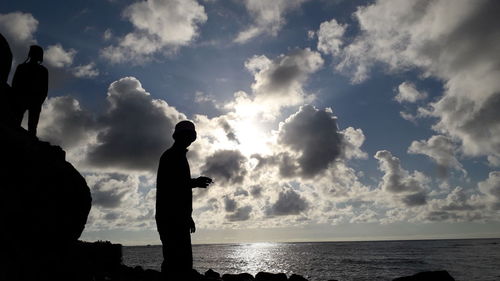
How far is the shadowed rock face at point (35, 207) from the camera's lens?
4988 millimetres

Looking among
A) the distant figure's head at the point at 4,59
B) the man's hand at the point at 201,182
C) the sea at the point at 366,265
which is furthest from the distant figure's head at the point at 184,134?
the sea at the point at 366,265

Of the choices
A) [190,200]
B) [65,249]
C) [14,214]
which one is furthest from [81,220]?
[190,200]

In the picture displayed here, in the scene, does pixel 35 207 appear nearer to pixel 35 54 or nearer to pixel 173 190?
pixel 173 190

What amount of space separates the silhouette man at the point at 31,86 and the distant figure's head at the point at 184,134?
514 centimetres

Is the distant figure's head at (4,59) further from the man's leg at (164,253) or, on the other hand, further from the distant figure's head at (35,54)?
the man's leg at (164,253)

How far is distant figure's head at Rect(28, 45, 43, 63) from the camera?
25.6 ft

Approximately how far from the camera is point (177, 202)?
4281mm

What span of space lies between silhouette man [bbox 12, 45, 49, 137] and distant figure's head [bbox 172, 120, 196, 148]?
514 centimetres

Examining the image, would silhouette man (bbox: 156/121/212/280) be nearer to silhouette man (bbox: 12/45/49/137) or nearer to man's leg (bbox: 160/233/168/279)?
man's leg (bbox: 160/233/168/279)

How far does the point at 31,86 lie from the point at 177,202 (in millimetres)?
5840

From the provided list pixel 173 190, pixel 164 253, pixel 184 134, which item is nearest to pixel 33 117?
pixel 184 134

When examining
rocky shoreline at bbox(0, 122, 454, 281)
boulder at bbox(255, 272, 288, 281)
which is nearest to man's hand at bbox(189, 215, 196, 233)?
rocky shoreline at bbox(0, 122, 454, 281)

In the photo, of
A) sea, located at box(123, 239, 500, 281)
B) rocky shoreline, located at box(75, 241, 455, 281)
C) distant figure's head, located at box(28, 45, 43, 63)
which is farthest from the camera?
sea, located at box(123, 239, 500, 281)

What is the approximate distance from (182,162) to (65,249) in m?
3.54
